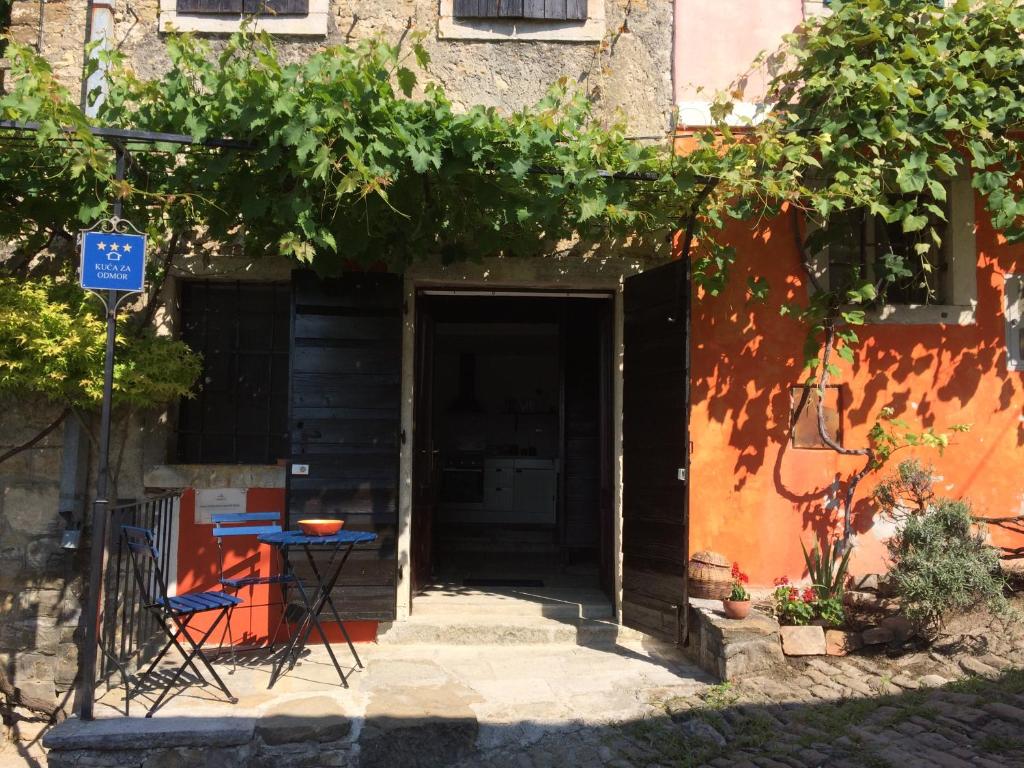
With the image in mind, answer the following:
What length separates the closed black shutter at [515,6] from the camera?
18.5 feet

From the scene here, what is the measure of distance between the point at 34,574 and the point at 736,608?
4.33 meters

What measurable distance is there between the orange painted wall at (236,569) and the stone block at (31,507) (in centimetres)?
81

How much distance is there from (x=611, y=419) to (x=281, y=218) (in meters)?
2.79

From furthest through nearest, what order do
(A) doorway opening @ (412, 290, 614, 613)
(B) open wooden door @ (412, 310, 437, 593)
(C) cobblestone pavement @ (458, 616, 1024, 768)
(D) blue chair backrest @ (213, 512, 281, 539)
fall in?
(A) doorway opening @ (412, 290, 614, 613) → (B) open wooden door @ (412, 310, 437, 593) → (D) blue chair backrest @ (213, 512, 281, 539) → (C) cobblestone pavement @ (458, 616, 1024, 768)

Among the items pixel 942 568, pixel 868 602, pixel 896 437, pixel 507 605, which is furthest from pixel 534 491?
pixel 942 568

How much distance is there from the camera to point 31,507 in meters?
5.20

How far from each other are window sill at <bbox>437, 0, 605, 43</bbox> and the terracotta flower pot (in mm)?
3944

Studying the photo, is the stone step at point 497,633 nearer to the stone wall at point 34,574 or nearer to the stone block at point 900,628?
the stone block at point 900,628

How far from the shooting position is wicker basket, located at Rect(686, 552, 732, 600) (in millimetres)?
5059

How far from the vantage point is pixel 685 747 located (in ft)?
12.5

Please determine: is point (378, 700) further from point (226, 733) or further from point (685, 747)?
point (685, 747)

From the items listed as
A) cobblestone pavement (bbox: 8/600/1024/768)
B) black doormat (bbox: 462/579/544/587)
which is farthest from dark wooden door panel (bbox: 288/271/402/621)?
black doormat (bbox: 462/579/544/587)

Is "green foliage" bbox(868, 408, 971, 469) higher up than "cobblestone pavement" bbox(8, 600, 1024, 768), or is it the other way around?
"green foliage" bbox(868, 408, 971, 469)

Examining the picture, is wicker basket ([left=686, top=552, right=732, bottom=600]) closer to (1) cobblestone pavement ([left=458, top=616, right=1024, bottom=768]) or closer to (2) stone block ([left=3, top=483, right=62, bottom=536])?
(1) cobblestone pavement ([left=458, top=616, right=1024, bottom=768])
